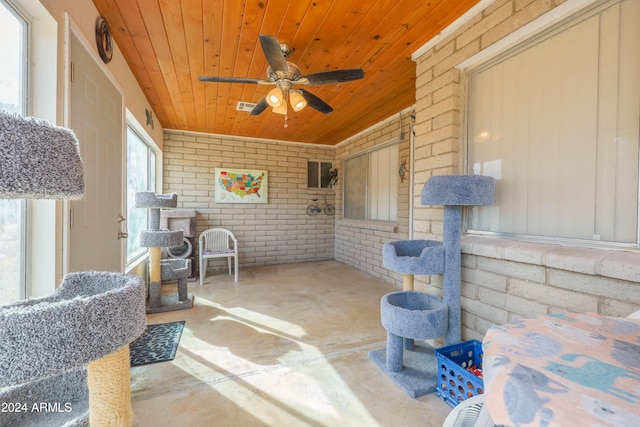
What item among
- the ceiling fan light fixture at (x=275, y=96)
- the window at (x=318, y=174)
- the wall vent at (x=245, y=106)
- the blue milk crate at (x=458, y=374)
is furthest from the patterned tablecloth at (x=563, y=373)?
the window at (x=318, y=174)

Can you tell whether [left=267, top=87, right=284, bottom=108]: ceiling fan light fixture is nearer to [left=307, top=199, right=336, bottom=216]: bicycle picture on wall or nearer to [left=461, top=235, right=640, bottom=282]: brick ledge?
[left=461, top=235, right=640, bottom=282]: brick ledge

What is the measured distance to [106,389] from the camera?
75 cm

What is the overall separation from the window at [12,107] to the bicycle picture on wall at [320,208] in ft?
14.2

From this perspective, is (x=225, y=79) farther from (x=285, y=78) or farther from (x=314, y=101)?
(x=314, y=101)

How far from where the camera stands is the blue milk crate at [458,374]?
1380mm

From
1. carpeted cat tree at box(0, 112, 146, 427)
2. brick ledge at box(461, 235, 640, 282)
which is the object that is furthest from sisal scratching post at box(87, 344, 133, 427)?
brick ledge at box(461, 235, 640, 282)

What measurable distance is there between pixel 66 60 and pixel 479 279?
2.63 meters

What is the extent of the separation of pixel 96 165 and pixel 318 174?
399 centimetres

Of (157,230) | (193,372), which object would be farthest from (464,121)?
(157,230)

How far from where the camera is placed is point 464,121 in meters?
1.95

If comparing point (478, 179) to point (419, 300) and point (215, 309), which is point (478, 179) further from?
point (215, 309)

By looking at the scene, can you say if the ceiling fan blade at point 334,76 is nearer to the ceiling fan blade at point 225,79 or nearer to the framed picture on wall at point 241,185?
the ceiling fan blade at point 225,79

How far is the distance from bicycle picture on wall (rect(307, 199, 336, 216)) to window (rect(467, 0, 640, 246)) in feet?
12.3

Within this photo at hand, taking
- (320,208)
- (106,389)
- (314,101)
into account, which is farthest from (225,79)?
(320,208)
